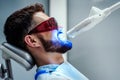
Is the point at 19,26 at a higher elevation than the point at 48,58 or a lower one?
higher

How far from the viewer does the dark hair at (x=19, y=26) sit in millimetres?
1265

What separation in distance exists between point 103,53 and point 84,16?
314 millimetres

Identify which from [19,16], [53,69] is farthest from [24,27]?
[53,69]

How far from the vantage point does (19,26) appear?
1.27 m

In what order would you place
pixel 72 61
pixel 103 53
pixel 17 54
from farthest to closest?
pixel 72 61, pixel 103 53, pixel 17 54

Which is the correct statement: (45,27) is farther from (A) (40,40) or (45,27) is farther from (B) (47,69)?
(B) (47,69)

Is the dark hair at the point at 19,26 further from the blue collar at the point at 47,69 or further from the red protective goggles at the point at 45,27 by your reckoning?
the blue collar at the point at 47,69

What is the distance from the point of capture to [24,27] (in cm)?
127

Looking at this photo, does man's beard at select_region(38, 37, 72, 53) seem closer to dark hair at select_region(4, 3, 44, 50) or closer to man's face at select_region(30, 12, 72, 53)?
man's face at select_region(30, 12, 72, 53)

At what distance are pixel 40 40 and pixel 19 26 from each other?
0.45 ft

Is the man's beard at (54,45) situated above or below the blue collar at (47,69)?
above

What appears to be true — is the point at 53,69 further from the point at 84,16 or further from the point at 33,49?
the point at 84,16

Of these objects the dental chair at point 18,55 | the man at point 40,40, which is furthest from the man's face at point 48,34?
the dental chair at point 18,55

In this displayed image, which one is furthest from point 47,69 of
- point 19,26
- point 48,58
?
point 19,26
